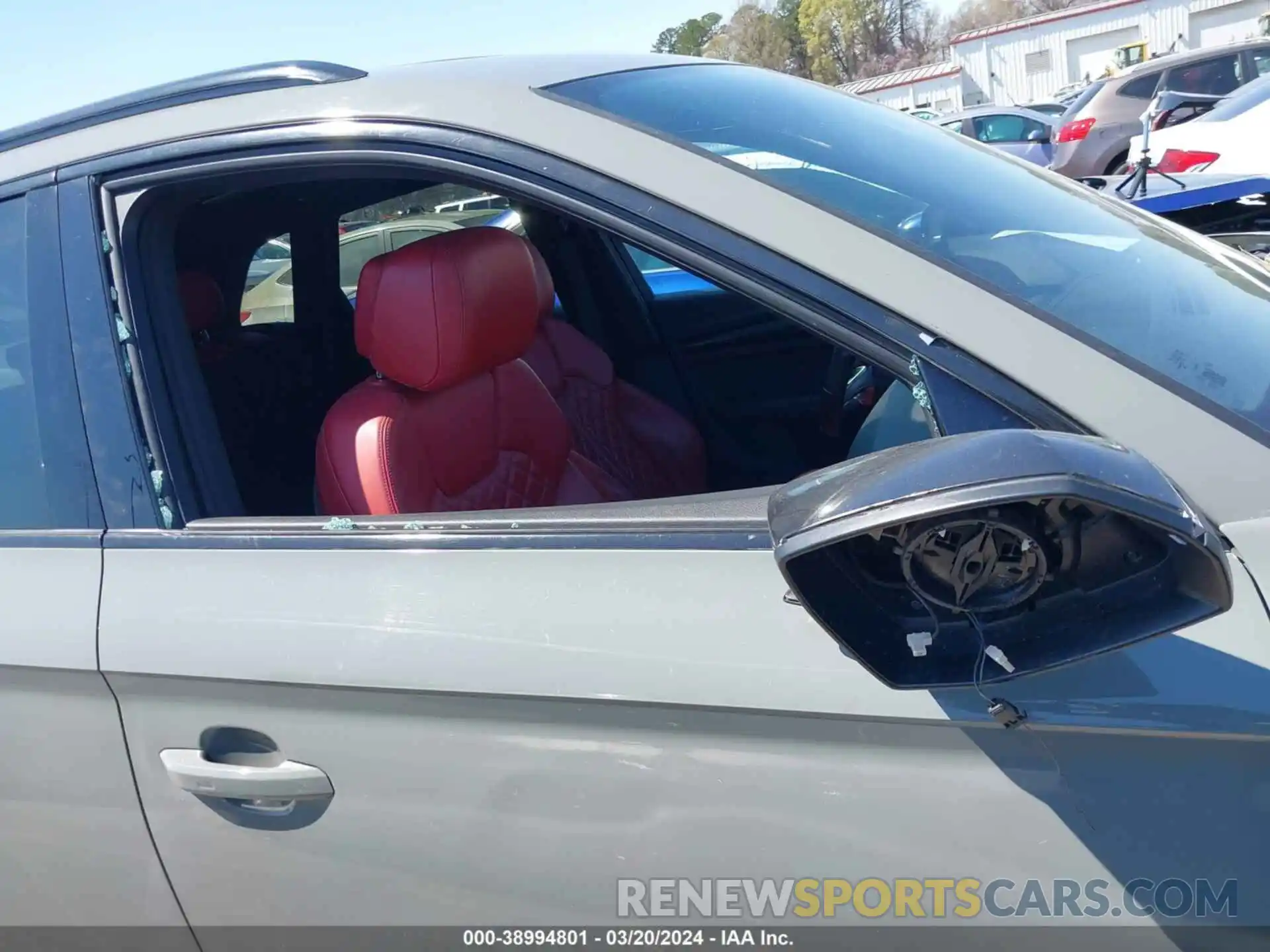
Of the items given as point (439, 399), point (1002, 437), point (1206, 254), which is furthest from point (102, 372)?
point (1206, 254)

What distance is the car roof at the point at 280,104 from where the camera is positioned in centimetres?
150

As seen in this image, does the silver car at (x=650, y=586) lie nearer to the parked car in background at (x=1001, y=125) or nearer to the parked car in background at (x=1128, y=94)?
the parked car in background at (x=1128, y=94)

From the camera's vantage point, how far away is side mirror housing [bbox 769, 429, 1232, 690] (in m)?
0.99

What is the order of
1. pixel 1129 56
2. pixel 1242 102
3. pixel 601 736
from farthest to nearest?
pixel 1129 56, pixel 1242 102, pixel 601 736

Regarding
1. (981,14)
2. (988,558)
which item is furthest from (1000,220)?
(981,14)

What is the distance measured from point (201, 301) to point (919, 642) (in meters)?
1.91

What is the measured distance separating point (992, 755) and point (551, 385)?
1.68 metres

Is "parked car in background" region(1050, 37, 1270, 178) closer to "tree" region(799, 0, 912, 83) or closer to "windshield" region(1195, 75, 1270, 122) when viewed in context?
"windshield" region(1195, 75, 1270, 122)

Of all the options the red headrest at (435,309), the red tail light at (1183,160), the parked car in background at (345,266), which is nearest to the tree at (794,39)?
the red tail light at (1183,160)

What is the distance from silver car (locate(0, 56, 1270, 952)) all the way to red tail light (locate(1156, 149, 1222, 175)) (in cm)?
492

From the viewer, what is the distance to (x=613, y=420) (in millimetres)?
2729

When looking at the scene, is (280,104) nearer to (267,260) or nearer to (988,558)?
(988,558)

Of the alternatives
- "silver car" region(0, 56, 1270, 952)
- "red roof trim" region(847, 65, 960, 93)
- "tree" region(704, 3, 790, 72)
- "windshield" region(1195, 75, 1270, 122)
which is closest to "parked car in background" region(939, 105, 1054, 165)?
"windshield" region(1195, 75, 1270, 122)

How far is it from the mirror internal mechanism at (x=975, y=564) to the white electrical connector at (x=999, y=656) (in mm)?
39
